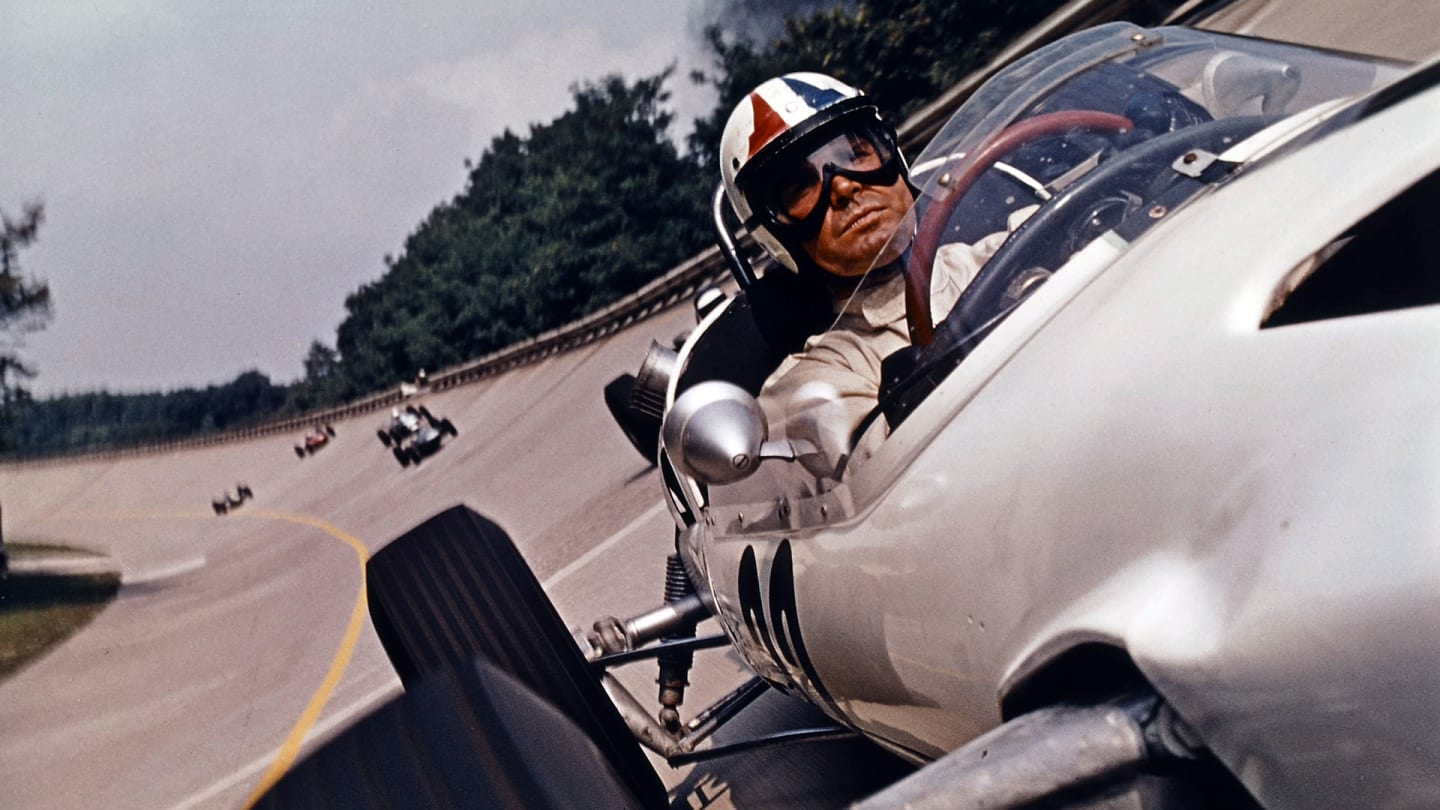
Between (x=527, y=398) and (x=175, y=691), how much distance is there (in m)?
17.8

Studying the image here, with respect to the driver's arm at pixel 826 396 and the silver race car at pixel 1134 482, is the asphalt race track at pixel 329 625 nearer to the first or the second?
the driver's arm at pixel 826 396

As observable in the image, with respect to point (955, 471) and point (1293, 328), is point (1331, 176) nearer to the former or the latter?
point (1293, 328)

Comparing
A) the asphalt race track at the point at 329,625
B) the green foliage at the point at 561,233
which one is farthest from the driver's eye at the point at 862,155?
the green foliage at the point at 561,233

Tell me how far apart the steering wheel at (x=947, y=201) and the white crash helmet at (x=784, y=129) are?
635 millimetres

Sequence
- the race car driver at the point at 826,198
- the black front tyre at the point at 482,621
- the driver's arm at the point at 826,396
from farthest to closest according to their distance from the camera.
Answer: the black front tyre at the point at 482,621 < the race car driver at the point at 826,198 < the driver's arm at the point at 826,396

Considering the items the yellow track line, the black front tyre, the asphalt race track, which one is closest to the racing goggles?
the black front tyre

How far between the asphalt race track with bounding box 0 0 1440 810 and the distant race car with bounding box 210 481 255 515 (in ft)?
35.2

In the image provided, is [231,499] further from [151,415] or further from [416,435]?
[151,415]

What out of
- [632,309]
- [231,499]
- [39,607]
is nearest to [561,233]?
[231,499]

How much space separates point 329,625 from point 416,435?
48.5 feet

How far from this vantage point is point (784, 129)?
3016 mm

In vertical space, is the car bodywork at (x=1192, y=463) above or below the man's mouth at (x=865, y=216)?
below

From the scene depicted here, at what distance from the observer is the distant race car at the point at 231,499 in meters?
37.6

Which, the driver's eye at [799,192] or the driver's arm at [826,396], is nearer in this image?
the driver's arm at [826,396]
